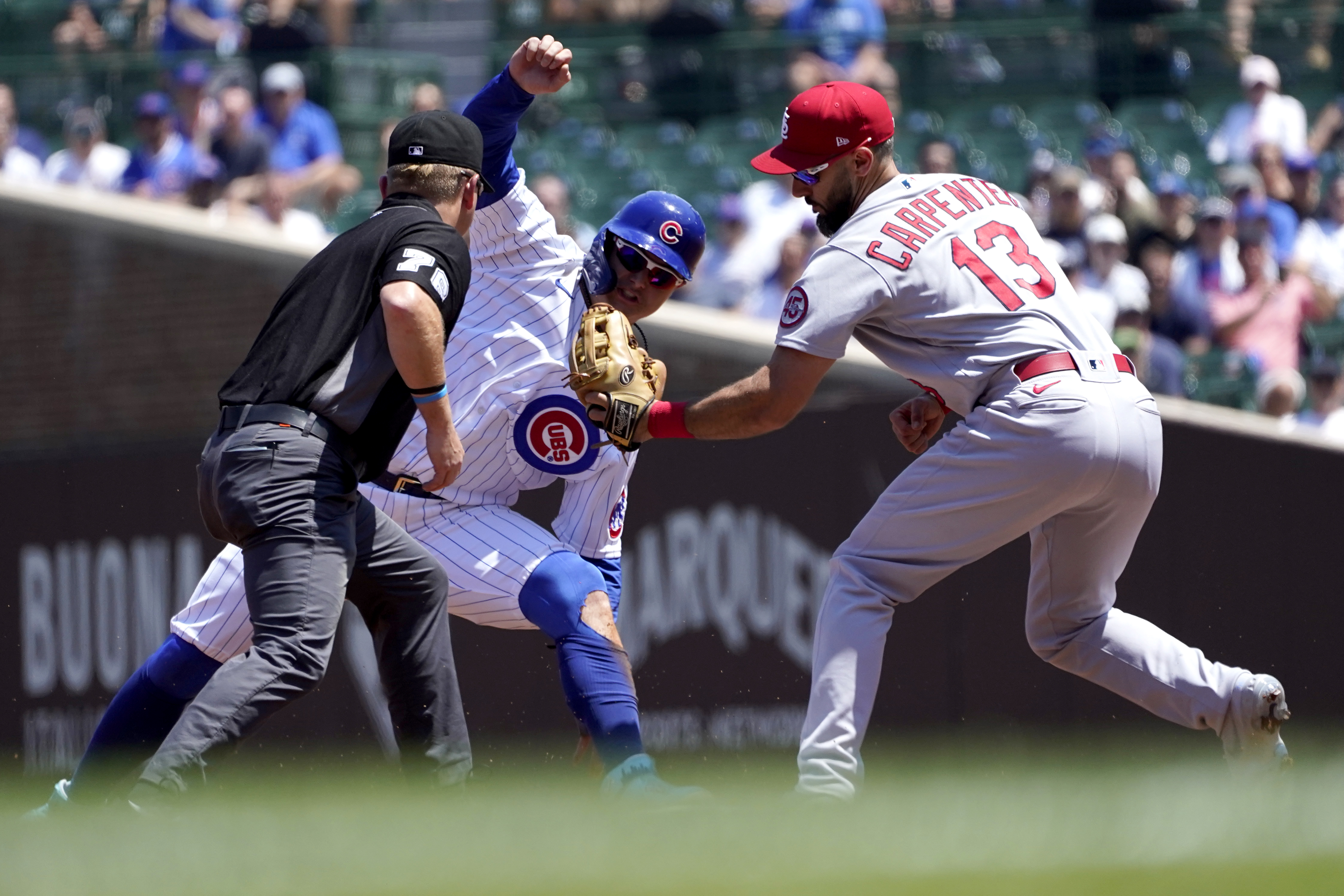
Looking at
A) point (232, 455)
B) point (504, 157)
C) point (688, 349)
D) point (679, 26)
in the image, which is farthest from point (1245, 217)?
point (232, 455)

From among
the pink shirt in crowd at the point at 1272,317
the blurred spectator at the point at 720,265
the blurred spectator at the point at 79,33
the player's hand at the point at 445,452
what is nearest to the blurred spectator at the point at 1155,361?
the pink shirt in crowd at the point at 1272,317

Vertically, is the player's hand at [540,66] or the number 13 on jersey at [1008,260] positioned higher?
the player's hand at [540,66]

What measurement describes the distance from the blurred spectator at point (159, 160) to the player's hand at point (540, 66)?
6.05 metres

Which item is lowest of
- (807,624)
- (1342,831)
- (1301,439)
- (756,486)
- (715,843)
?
(807,624)

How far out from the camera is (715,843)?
2855 millimetres

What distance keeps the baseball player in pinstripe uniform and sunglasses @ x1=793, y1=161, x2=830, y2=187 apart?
716 mm

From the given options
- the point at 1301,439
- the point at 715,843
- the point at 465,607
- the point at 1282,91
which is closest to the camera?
the point at 715,843

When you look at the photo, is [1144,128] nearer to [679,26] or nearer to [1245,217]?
[1245,217]

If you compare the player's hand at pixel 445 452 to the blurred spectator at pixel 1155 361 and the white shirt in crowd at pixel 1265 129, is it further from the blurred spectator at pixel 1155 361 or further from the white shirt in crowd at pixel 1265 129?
the white shirt in crowd at pixel 1265 129

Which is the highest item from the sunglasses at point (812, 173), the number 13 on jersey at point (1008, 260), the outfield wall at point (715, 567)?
the sunglasses at point (812, 173)

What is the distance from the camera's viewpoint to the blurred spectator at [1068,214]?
9406mm

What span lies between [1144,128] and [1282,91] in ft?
2.71

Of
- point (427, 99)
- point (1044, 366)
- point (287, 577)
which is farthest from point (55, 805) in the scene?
point (427, 99)

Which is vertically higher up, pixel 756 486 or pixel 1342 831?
pixel 1342 831
